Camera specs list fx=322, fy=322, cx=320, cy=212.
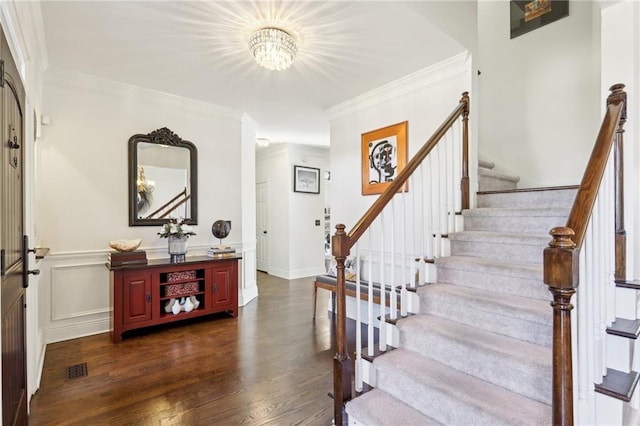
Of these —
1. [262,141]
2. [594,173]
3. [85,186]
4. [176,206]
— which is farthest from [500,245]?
[262,141]

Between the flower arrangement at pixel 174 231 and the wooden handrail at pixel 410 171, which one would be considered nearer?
the wooden handrail at pixel 410 171

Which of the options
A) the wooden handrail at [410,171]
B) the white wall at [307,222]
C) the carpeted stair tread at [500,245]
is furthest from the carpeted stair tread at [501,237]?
the white wall at [307,222]

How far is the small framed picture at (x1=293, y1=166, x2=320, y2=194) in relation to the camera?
6395 mm

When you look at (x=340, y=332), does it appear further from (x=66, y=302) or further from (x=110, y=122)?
(x=110, y=122)

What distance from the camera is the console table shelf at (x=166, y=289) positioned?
124 inches

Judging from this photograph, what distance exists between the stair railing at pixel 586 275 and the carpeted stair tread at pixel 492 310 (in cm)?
29

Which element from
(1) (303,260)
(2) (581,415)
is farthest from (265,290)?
(2) (581,415)

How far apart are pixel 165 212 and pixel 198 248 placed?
1.95 feet

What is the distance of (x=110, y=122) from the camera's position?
3482 millimetres

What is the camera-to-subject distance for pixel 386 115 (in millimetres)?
3652

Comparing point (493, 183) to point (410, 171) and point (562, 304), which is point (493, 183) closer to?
point (410, 171)

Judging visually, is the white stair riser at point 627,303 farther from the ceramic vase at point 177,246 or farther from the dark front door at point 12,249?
the ceramic vase at point 177,246

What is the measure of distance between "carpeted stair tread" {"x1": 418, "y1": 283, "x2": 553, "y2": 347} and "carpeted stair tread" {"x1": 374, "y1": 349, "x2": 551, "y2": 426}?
348 millimetres

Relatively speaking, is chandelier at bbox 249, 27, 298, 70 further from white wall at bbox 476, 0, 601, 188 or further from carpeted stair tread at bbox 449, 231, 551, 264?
white wall at bbox 476, 0, 601, 188
